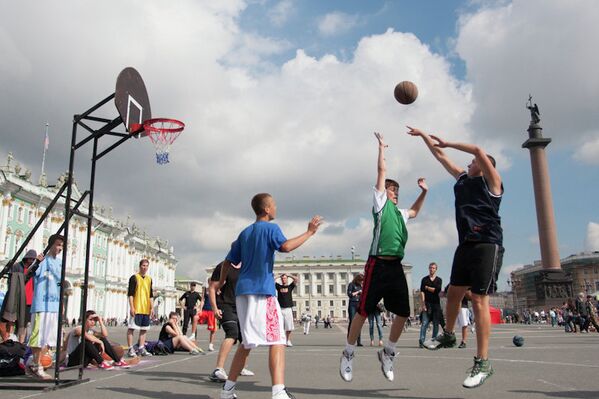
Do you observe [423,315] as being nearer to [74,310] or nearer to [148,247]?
Result: [74,310]

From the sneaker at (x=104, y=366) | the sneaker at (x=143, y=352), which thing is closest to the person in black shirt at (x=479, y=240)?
the sneaker at (x=104, y=366)

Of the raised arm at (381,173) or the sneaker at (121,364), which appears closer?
the raised arm at (381,173)

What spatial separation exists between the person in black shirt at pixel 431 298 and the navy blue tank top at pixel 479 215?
8.69 m

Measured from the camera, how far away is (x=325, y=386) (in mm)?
6191

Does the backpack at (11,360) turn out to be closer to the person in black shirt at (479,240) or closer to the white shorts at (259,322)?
the white shorts at (259,322)

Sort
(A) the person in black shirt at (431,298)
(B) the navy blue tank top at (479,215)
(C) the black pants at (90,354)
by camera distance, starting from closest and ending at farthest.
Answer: (B) the navy blue tank top at (479,215)
(C) the black pants at (90,354)
(A) the person in black shirt at (431,298)

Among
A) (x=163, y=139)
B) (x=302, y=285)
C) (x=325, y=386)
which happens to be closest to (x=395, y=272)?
(x=325, y=386)

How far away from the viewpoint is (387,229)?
603cm

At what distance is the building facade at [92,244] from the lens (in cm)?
5828

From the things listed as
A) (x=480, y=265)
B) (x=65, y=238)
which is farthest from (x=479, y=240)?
(x=65, y=238)

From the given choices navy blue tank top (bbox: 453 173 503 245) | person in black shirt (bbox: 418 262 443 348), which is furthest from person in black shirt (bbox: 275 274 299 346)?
navy blue tank top (bbox: 453 173 503 245)

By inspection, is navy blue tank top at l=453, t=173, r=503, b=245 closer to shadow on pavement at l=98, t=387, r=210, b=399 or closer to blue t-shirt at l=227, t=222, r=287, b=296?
blue t-shirt at l=227, t=222, r=287, b=296

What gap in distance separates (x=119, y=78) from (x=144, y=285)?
225 inches

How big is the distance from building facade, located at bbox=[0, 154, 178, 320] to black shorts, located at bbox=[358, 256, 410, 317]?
37296 mm
